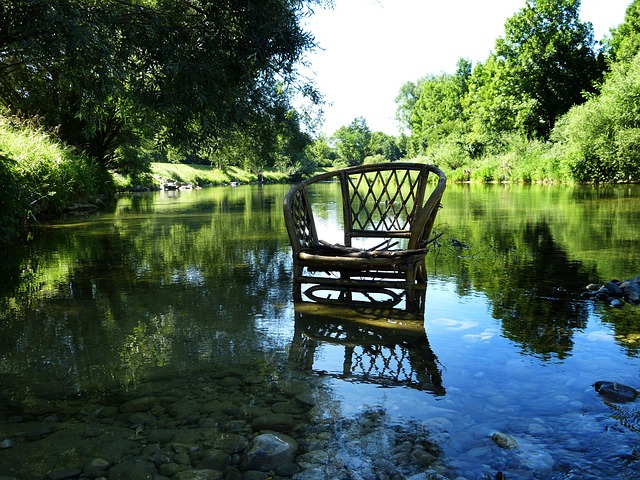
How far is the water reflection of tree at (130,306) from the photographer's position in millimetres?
4633

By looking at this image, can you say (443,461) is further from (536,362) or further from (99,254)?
(99,254)

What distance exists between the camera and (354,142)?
149 m

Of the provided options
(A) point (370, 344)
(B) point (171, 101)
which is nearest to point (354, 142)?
(B) point (171, 101)

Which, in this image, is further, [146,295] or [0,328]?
[146,295]

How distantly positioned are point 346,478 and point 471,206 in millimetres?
19454

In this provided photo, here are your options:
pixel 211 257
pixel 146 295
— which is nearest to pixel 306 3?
pixel 211 257

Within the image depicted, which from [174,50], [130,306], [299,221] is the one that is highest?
[174,50]

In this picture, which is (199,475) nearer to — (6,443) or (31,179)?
(6,443)

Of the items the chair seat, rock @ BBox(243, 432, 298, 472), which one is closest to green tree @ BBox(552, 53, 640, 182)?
the chair seat

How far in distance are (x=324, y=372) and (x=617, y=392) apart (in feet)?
7.15

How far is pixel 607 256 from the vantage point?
9.14 m

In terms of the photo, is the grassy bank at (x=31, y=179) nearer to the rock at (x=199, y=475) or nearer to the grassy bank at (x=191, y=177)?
the rock at (x=199, y=475)

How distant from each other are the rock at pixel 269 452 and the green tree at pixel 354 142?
138 metres

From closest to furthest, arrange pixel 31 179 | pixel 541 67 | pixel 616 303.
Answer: pixel 616 303
pixel 31 179
pixel 541 67
